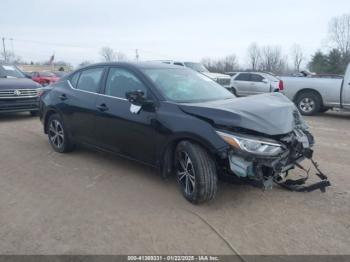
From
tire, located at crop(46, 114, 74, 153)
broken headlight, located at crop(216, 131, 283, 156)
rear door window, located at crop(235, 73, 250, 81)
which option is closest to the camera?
broken headlight, located at crop(216, 131, 283, 156)

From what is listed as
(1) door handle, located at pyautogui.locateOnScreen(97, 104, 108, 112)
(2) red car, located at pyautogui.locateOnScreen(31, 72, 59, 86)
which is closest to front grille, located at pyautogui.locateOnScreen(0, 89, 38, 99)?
(1) door handle, located at pyautogui.locateOnScreen(97, 104, 108, 112)

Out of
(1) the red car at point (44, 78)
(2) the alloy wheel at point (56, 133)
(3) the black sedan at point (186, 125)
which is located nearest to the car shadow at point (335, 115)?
(3) the black sedan at point (186, 125)

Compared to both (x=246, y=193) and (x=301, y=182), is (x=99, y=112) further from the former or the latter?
Answer: (x=301, y=182)

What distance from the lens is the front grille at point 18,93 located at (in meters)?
9.33

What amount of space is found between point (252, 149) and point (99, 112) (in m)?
2.45

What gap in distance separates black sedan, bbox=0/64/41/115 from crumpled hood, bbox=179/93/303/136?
702 centimetres

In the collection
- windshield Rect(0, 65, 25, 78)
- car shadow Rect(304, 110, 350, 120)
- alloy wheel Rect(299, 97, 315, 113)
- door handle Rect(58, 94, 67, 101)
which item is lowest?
car shadow Rect(304, 110, 350, 120)

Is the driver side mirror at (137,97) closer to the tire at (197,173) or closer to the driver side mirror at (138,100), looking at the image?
the driver side mirror at (138,100)

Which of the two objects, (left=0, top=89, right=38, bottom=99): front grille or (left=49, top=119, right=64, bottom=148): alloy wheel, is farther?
(left=0, top=89, right=38, bottom=99): front grille

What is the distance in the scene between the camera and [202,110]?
3.87m

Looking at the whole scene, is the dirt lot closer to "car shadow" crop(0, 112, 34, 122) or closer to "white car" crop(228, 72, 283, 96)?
"car shadow" crop(0, 112, 34, 122)

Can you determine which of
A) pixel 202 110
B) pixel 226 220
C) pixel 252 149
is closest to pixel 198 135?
→ pixel 202 110

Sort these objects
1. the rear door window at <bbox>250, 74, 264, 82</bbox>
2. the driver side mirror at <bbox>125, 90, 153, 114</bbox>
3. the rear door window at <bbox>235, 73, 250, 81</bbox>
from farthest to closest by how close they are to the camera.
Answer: the rear door window at <bbox>235, 73, 250, 81</bbox> < the rear door window at <bbox>250, 74, 264, 82</bbox> < the driver side mirror at <bbox>125, 90, 153, 114</bbox>

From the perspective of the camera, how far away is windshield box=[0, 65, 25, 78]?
10484 mm
